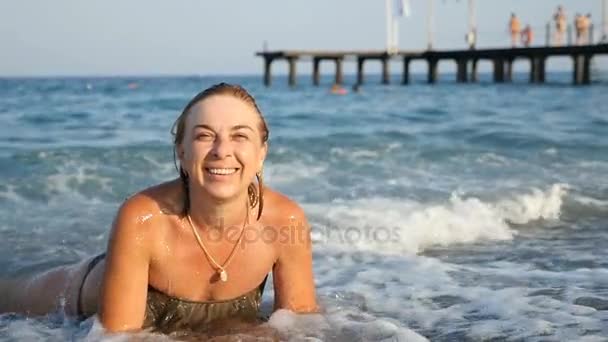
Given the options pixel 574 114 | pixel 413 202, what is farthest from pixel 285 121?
pixel 413 202

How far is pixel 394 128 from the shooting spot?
15773 mm

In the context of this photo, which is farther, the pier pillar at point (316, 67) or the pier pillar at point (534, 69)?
the pier pillar at point (316, 67)

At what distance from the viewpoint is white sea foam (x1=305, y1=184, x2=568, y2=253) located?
6.32m

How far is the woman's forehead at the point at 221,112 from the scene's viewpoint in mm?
3127

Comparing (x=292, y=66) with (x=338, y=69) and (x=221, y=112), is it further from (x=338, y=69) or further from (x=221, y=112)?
(x=221, y=112)

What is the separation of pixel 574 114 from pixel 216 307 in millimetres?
15928

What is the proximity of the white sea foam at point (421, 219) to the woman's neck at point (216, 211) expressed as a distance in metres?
2.71

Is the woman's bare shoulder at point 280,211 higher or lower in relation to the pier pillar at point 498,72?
higher

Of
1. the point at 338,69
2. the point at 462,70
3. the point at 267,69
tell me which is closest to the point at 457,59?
the point at 462,70

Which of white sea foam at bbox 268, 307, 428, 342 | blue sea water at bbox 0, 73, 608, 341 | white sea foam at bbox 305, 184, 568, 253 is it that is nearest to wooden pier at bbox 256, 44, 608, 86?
blue sea water at bbox 0, 73, 608, 341

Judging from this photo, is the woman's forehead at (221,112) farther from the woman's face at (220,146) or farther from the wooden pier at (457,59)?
the wooden pier at (457,59)

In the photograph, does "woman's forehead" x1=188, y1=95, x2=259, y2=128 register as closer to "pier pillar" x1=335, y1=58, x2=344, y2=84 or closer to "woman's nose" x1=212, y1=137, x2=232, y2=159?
"woman's nose" x1=212, y1=137, x2=232, y2=159

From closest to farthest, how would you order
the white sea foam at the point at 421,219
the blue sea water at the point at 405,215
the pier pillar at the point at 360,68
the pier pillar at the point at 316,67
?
1. the blue sea water at the point at 405,215
2. the white sea foam at the point at 421,219
3. the pier pillar at the point at 316,67
4. the pier pillar at the point at 360,68

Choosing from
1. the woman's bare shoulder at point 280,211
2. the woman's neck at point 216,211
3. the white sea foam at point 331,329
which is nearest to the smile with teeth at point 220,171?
the woman's neck at point 216,211
